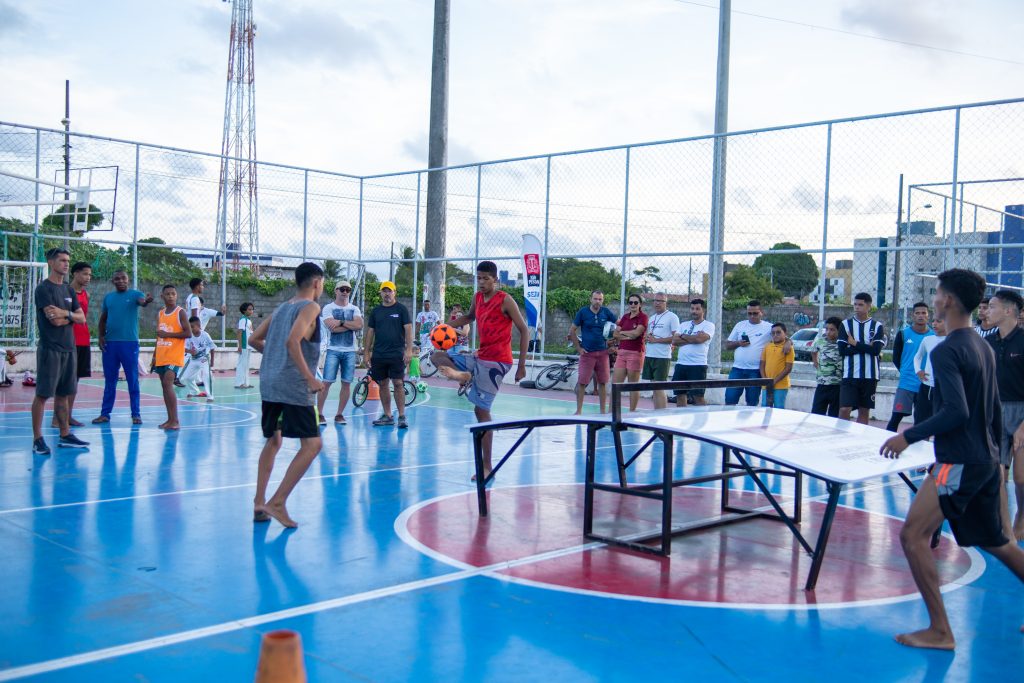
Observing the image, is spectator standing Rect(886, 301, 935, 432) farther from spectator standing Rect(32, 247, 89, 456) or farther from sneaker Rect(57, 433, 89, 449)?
spectator standing Rect(32, 247, 89, 456)

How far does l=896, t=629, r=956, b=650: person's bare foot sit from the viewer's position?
4.64m

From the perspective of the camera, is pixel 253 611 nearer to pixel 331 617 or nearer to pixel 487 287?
pixel 331 617

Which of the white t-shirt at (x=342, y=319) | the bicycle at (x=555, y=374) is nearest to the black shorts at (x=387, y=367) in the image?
the white t-shirt at (x=342, y=319)

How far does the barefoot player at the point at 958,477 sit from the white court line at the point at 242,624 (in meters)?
2.41

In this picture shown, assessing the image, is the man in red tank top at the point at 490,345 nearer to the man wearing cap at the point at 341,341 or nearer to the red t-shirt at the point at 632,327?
the man wearing cap at the point at 341,341

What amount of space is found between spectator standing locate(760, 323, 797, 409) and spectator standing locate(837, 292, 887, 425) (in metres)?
0.77

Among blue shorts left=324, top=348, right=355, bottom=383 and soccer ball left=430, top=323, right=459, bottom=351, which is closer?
blue shorts left=324, top=348, right=355, bottom=383

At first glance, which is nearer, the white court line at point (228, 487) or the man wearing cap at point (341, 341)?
the white court line at point (228, 487)

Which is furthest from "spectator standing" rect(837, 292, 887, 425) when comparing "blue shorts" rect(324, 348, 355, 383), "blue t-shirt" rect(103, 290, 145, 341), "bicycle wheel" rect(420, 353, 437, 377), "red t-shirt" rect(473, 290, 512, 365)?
"bicycle wheel" rect(420, 353, 437, 377)

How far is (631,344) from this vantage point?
14.0m

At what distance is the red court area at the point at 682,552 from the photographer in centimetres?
563

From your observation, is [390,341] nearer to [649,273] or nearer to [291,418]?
[291,418]

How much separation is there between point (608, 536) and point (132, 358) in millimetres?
7519

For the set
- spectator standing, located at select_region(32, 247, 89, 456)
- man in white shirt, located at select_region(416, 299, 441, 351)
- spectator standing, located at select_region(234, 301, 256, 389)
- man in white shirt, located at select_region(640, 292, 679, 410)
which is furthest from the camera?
man in white shirt, located at select_region(416, 299, 441, 351)
